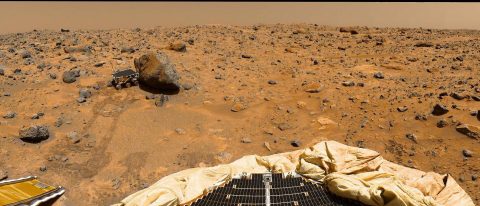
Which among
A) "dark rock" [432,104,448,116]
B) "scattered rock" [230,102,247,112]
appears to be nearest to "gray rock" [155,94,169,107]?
"scattered rock" [230,102,247,112]

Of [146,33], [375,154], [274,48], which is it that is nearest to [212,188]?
[375,154]

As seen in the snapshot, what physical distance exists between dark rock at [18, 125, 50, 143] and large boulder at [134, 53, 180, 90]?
2248 millimetres

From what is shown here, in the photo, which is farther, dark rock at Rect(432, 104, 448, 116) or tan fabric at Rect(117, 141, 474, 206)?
dark rock at Rect(432, 104, 448, 116)

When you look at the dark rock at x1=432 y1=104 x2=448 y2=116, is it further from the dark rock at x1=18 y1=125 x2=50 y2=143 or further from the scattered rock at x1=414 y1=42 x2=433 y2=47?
the dark rock at x1=18 y1=125 x2=50 y2=143

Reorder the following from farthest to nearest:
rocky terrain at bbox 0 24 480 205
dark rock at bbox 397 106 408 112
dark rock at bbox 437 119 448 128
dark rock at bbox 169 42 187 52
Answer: dark rock at bbox 169 42 187 52 < dark rock at bbox 397 106 408 112 < dark rock at bbox 437 119 448 128 < rocky terrain at bbox 0 24 480 205

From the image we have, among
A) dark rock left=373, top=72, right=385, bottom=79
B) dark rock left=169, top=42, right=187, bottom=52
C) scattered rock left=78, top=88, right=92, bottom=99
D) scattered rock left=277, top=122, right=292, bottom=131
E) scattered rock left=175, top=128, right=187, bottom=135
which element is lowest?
scattered rock left=175, top=128, right=187, bottom=135

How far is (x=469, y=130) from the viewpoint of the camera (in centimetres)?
681

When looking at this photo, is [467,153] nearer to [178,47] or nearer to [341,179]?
[341,179]

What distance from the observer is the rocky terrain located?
6732 millimetres

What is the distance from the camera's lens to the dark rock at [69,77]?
8.84m

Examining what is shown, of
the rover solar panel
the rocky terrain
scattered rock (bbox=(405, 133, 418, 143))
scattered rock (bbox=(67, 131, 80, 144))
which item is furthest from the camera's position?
scattered rock (bbox=(67, 131, 80, 144))

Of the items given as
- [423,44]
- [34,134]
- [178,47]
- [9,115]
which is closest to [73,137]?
[34,134]

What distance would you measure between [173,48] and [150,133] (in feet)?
12.4

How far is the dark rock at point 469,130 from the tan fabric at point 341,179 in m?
1.53
